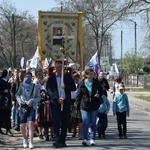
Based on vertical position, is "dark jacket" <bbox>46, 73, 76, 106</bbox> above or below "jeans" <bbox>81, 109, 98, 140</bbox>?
above

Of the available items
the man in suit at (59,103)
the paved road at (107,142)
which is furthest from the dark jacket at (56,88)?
the paved road at (107,142)

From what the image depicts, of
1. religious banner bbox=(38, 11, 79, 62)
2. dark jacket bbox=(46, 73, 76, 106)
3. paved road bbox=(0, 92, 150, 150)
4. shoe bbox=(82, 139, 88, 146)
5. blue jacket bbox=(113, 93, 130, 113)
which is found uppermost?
religious banner bbox=(38, 11, 79, 62)

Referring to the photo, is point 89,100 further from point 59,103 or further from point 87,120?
point 59,103

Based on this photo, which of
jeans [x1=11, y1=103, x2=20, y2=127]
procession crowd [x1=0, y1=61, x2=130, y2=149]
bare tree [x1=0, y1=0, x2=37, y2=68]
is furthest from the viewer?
bare tree [x1=0, y1=0, x2=37, y2=68]

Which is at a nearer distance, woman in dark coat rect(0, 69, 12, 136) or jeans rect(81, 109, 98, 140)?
jeans rect(81, 109, 98, 140)

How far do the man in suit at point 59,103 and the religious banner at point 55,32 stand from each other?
243 inches

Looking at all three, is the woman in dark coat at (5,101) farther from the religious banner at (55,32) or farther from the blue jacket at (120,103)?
the religious banner at (55,32)

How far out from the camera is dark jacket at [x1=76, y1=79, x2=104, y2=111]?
12.8m

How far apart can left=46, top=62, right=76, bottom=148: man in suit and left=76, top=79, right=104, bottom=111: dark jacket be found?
11.0 inches

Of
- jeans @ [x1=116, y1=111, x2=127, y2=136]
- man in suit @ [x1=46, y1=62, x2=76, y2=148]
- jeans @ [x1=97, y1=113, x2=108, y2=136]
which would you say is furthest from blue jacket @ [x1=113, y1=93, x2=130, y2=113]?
man in suit @ [x1=46, y1=62, x2=76, y2=148]

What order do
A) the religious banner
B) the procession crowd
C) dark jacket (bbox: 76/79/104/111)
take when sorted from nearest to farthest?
the procession crowd < dark jacket (bbox: 76/79/104/111) < the religious banner

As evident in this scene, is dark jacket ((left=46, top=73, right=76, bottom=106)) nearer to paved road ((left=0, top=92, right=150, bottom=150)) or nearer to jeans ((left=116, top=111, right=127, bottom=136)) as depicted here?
paved road ((left=0, top=92, right=150, bottom=150))

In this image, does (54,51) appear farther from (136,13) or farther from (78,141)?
(136,13)

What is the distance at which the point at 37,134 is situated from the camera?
49.8 feet
